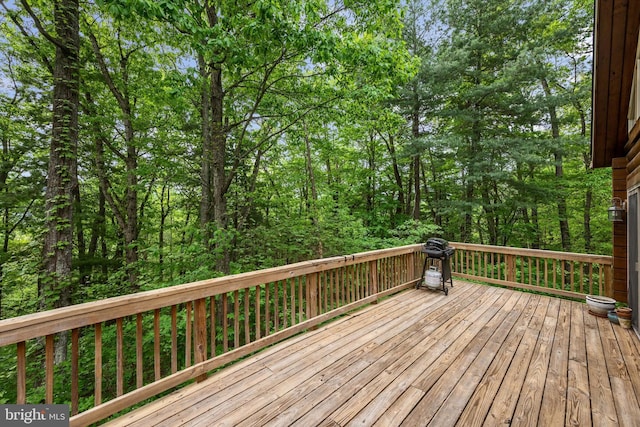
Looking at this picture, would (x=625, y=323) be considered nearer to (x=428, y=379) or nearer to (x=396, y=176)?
(x=428, y=379)

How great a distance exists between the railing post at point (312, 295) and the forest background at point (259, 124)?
174 centimetres

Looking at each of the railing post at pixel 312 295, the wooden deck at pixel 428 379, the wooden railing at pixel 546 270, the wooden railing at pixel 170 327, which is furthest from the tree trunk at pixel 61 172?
the wooden railing at pixel 546 270

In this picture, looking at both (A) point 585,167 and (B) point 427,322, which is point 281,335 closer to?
(B) point 427,322

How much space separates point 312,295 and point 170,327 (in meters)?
2.03

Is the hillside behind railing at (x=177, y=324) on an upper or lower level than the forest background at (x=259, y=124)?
lower

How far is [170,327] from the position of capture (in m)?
3.43

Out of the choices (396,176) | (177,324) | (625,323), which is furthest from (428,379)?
(396,176)

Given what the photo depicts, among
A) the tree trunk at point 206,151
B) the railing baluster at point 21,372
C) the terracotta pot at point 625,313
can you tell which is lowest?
the terracotta pot at point 625,313

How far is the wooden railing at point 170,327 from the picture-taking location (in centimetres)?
149

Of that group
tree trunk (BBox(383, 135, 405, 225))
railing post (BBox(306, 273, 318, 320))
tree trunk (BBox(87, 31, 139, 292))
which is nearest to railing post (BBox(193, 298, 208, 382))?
railing post (BBox(306, 273, 318, 320))

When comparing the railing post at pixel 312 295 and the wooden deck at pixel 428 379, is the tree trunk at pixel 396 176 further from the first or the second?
the railing post at pixel 312 295

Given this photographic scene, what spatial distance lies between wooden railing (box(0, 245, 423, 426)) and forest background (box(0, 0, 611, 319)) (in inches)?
46.4

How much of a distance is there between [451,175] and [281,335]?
973 cm

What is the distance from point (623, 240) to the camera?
3.70m
